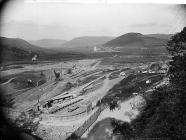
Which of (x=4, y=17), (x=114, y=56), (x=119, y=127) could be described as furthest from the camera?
(x=114, y=56)

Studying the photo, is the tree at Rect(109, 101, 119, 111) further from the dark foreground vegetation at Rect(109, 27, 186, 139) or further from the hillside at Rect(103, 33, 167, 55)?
the hillside at Rect(103, 33, 167, 55)

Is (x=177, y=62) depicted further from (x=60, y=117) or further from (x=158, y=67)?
(x=60, y=117)

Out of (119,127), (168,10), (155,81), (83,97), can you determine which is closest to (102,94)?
(83,97)

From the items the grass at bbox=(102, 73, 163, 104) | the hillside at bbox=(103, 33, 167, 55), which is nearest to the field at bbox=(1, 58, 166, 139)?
the grass at bbox=(102, 73, 163, 104)

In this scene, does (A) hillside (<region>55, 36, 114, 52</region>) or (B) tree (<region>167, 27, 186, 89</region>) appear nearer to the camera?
(A) hillside (<region>55, 36, 114, 52</region>)

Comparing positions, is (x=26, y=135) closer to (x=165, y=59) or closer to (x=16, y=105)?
(x=16, y=105)

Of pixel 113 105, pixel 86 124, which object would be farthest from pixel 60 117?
pixel 113 105
